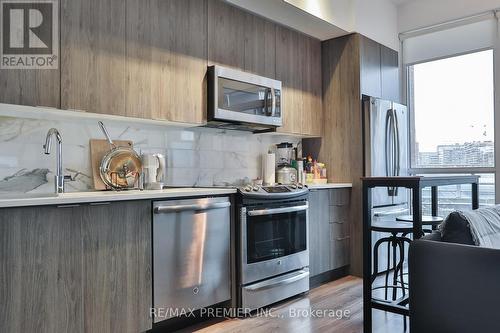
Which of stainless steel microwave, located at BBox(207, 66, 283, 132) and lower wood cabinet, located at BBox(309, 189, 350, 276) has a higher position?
stainless steel microwave, located at BBox(207, 66, 283, 132)

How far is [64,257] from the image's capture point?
1841 millimetres

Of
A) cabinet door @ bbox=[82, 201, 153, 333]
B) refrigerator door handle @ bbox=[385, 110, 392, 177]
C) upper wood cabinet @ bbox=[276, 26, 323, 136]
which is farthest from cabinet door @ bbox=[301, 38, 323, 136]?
cabinet door @ bbox=[82, 201, 153, 333]

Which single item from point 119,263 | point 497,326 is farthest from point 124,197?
point 497,326

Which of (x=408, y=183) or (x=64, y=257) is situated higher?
(x=408, y=183)

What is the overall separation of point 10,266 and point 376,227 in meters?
2.05

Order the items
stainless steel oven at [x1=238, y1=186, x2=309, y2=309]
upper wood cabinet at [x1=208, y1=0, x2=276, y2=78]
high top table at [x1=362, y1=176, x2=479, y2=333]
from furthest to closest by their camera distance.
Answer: upper wood cabinet at [x1=208, y1=0, x2=276, y2=78] → stainless steel oven at [x1=238, y1=186, x2=309, y2=309] → high top table at [x1=362, y1=176, x2=479, y2=333]

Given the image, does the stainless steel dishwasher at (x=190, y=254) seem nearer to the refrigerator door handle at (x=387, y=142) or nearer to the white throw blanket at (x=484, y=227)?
the white throw blanket at (x=484, y=227)

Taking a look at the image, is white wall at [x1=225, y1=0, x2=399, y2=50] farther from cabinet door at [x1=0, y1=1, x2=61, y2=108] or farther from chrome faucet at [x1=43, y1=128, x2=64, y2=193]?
chrome faucet at [x1=43, y1=128, x2=64, y2=193]

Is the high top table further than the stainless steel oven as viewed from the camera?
No

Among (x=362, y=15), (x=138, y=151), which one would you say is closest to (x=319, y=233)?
(x=138, y=151)

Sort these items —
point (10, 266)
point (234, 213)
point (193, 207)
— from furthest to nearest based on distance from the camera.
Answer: point (234, 213) < point (193, 207) < point (10, 266)

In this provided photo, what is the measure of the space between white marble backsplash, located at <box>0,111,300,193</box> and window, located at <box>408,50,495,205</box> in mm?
1517

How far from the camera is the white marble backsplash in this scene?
2.21 m

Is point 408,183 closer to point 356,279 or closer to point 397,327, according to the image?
point 397,327
